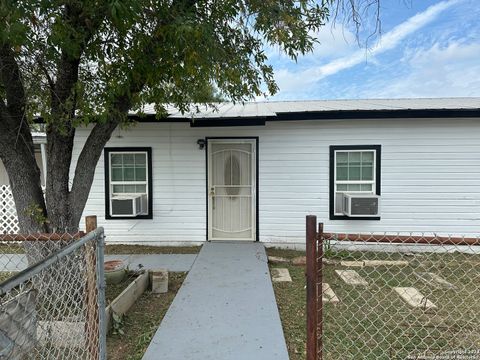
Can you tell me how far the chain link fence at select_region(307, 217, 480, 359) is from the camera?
2076 millimetres

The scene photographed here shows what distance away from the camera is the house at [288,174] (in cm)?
699

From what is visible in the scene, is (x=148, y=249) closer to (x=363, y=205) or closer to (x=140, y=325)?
(x=140, y=325)

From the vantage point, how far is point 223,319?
3.68 metres

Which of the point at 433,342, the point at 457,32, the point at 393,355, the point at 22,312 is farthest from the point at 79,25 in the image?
the point at 457,32

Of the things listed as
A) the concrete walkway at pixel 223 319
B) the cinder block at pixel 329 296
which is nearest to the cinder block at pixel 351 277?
the cinder block at pixel 329 296

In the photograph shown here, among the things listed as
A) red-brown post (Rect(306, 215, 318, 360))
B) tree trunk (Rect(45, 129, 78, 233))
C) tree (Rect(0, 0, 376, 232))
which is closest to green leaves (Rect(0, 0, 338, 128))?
tree (Rect(0, 0, 376, 232))

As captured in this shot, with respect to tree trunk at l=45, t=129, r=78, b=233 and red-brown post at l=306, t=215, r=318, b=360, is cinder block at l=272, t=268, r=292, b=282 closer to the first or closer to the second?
tree trunk at l=45, t=129, r=78, b=233

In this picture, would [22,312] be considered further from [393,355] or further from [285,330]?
[393,355]

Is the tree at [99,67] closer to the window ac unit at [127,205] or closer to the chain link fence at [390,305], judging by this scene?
the chain link fence at [390,305]

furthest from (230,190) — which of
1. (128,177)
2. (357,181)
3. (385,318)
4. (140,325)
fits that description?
A: (385,318)

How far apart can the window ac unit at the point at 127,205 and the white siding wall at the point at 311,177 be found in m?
0.34

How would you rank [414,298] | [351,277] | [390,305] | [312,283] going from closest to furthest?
[312,283], [390,305], [414,298], [351,277]

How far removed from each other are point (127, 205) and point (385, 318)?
5197 millimetres

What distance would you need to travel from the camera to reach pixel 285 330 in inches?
141
